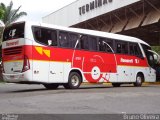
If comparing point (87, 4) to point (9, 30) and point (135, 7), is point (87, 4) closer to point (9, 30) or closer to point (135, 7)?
point (135, 7)

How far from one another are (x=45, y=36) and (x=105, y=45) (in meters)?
4.52

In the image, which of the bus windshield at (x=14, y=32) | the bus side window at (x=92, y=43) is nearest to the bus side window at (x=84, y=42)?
the bus side window at (x=92, y=43)

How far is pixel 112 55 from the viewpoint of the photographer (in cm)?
2198

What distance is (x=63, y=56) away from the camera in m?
18.9

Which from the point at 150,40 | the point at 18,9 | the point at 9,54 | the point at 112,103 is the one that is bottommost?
the point at 112,103

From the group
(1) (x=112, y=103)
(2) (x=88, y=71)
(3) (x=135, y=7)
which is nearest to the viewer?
(1) (x=112, y=103)

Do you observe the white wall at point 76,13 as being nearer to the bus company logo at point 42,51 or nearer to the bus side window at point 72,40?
the bus side window at point 72,40

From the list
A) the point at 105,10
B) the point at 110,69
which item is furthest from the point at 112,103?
the point at 105,10

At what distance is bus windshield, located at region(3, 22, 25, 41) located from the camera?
1770 cm

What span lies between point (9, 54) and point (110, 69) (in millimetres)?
6109

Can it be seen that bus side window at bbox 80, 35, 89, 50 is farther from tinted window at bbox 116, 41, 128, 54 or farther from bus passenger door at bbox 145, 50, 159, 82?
bus passenger door at bbox 145, 50, 159, 82

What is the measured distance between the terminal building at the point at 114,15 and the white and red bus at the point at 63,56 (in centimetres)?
796

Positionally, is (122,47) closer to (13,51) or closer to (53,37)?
(53,37)

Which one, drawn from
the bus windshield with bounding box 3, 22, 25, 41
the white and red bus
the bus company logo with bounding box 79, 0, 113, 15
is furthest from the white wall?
the bus windshield with bounding box 3, 22, 25, 41
